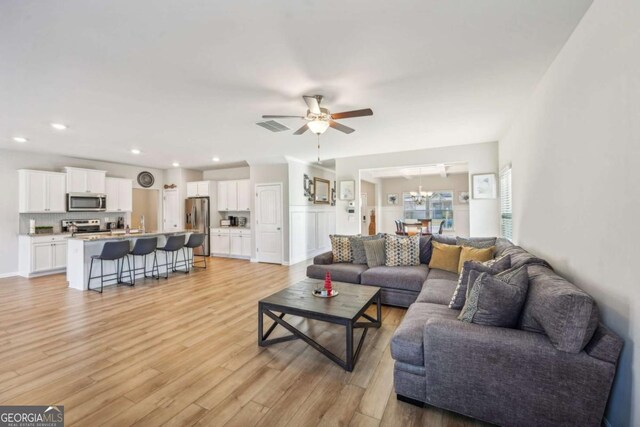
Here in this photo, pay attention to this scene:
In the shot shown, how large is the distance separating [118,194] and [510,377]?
8.24 metres

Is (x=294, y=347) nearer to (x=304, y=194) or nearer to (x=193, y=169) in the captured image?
(x=304, y=194)

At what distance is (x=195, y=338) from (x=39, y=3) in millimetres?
2829

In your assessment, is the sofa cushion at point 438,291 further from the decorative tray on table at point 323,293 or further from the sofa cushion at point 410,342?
the decorative tray on table at point 323,293

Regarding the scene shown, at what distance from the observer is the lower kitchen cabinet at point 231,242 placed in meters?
7.78

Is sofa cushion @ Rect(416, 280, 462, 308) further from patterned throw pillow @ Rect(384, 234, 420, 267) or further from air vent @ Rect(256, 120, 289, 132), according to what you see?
air vent @ Rect(256, 120, 289, 132)

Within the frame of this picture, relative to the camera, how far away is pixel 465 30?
1.99m

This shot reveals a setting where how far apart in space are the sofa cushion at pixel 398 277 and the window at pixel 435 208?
21.4 feet

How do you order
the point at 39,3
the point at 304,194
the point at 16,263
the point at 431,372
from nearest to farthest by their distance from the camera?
the point at 39,3, the point at 431,372, the point at 16,263, the point at 304,194

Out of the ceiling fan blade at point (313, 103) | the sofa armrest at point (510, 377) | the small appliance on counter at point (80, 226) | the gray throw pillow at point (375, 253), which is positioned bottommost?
the sofa armrest at point (510, 377)

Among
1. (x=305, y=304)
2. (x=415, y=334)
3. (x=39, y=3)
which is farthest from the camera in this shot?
(x=305, y=304)

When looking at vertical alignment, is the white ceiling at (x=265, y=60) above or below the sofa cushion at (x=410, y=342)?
above

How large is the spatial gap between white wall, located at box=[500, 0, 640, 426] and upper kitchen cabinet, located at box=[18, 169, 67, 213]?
822 centimetres

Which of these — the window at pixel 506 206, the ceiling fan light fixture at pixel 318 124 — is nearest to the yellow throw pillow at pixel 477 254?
the window at pixel 506 206

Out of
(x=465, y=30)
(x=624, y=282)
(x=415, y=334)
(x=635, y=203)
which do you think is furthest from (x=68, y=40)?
(x=624, y=282)
